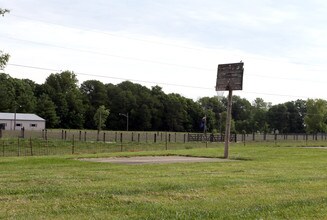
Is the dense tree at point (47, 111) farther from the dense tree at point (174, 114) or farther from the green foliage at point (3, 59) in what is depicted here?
the green foliage at point (3, 59)

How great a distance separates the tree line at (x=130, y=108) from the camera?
117 meters

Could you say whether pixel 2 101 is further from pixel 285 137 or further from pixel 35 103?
pixel 285 137

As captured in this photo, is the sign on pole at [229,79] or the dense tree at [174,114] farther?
the dense tree at [174,114]

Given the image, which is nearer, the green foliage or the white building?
the green foliage

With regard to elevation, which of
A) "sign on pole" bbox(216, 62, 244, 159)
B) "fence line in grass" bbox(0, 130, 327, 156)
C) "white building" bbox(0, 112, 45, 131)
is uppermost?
"sign on pole" bbox(216, 62, 244, 159)

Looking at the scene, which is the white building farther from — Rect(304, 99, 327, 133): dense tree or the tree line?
Rect(304, 99, 327, 133): dense tree

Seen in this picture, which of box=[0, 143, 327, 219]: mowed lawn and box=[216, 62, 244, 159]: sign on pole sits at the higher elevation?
box=[216, 62, 244, 159]: sign on pole

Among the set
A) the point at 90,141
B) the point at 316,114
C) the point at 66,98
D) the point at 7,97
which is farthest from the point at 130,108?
the point at 90,141

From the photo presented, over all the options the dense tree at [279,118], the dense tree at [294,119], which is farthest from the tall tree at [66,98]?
the dense tree at [294,119]

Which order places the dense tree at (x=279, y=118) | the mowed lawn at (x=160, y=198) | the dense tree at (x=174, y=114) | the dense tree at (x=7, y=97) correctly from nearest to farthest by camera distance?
the mowed lawn at (x=160, y=198), the dense tree at (x=7, y=97), the dense tree at (x=174, y=114), the dense tree at (x=279, y=118)

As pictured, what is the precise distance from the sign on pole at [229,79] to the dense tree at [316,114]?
3266 inches

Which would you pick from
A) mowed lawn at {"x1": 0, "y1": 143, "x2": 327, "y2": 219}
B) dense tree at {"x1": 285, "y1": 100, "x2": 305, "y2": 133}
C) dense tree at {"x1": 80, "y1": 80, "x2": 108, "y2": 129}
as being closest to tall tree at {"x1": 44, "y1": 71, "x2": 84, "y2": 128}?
dense tree at {"x1": 80, "y1": 80, "x2": 108, "y2": 129}

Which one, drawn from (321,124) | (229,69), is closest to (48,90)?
(321,124)

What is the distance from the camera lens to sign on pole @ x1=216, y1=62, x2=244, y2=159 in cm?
3145
